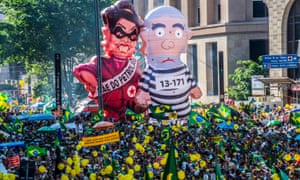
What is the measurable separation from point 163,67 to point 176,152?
1163cm

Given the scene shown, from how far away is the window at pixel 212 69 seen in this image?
190ft

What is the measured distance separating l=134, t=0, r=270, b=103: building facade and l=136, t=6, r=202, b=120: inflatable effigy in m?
22.0

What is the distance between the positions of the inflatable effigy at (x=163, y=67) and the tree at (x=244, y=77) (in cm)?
2062

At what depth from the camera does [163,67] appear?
31.1m

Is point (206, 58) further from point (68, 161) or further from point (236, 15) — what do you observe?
point (68, 161)

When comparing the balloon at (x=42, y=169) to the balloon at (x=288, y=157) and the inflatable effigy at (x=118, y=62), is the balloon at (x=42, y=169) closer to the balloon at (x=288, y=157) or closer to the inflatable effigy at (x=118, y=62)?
the balloon at (x=288, y=157)

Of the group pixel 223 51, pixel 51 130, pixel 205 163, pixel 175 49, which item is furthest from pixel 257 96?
pixel 205 163

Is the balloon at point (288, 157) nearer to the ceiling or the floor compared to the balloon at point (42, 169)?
nearer to the floor

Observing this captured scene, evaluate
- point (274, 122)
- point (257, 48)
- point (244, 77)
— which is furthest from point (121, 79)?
point (257, 48)

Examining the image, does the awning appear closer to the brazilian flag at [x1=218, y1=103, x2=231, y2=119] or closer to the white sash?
the brazilian flag at [x1=218, y1=103, x2=231, y2=119]

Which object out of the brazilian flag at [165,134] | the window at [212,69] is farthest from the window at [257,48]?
the brazilian flag at [165,134]

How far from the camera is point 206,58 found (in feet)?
191

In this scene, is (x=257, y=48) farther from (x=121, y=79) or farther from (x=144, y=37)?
(x=121, y=79)

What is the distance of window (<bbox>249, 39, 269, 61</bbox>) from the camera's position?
181 ft
